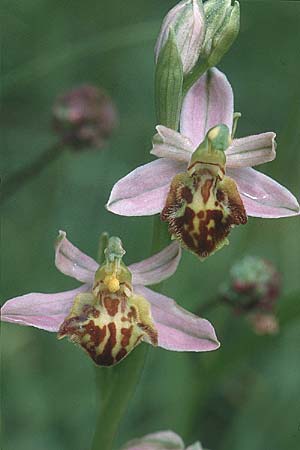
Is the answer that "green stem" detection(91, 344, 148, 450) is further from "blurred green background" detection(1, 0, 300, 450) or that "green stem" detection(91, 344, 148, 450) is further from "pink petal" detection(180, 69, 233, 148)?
"blurred green background" detection(1, 0, 300, 450)

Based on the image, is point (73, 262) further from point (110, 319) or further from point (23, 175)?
point (23, 175)

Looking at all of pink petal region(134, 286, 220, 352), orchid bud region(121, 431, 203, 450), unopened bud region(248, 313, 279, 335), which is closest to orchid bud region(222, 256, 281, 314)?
unopened bud region(248, 313, 279, 335)

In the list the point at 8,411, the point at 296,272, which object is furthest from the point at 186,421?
the point at 296,272

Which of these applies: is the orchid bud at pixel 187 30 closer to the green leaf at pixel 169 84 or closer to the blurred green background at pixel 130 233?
the green leaf at pixel 169 84

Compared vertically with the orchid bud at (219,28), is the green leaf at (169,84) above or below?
below

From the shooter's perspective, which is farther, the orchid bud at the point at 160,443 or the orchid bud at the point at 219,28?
the orchid bud at the point at 160,443

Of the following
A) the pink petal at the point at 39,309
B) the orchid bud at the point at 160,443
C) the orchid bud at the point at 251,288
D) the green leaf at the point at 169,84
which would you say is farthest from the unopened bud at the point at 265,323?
the green leaf at the point at 169,84
